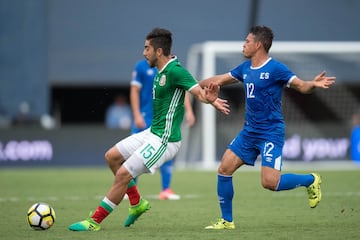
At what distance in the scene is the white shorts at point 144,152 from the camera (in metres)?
9.12

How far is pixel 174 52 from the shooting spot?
25.9 meters

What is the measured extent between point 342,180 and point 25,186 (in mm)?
6257

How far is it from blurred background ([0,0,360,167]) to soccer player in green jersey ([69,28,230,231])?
12265 millimetres

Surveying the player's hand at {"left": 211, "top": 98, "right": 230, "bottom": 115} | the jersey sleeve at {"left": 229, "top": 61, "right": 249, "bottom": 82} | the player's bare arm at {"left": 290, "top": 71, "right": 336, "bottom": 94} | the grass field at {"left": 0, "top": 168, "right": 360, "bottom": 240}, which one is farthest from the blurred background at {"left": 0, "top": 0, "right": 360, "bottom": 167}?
the player's bare arm at {"left": 290, "top": 71, "right": 336, "bottom": 94}

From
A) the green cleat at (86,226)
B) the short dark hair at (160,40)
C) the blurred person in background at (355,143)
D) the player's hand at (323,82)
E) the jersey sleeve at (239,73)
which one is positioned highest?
the short dark hair at (160,40)

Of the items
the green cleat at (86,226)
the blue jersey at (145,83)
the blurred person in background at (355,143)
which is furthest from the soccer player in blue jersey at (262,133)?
the blurred person in background at (355,143)

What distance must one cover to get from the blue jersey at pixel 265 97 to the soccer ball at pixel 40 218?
2373 millimetres

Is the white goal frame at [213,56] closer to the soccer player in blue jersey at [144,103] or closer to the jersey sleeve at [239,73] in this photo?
the soccer player in blue jersey at [144,103]

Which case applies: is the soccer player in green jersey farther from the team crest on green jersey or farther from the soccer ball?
the soccer ball

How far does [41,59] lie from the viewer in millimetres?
25125

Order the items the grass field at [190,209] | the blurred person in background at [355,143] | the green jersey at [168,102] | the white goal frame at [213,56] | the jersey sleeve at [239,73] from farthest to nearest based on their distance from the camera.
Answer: the blurred person in background at [355,143] → the white goal frame at [213,56] → the jersey sleeve at [239,73] → the green jersey at [168,102] → the grass field at [190,209]

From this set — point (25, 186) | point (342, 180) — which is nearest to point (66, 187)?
point (25, 186)

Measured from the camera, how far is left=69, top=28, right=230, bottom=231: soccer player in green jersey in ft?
29.9

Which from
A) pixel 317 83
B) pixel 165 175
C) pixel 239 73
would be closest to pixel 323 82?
pixel 317 83
